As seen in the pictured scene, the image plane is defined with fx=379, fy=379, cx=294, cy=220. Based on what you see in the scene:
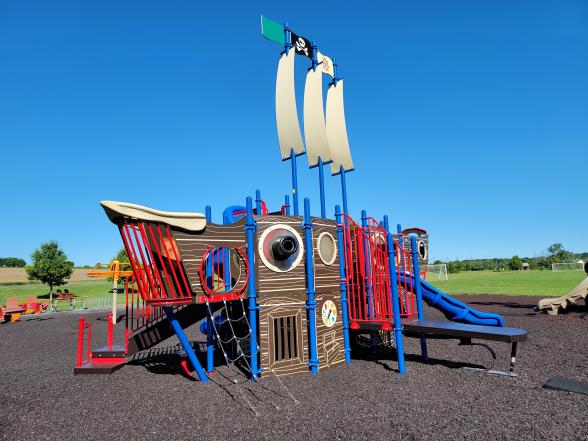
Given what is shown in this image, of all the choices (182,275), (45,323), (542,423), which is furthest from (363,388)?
(45,323)

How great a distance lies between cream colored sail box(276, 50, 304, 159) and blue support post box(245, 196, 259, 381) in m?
4.30

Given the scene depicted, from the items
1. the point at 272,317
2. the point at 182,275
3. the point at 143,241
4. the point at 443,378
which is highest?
the point at 143,241

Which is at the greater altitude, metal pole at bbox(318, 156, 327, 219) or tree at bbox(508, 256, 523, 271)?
metal pole at bbox(318, 156, 327, 219)

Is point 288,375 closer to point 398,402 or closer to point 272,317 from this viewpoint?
point 272,317

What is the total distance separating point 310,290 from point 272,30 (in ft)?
28.1

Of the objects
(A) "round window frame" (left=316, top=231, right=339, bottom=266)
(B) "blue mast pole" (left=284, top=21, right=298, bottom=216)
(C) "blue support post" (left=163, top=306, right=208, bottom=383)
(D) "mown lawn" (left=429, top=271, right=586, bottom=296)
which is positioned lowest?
(D) "mown lawn" (left=429, top=271, right=586, bottom=296)

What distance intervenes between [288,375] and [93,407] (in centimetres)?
395

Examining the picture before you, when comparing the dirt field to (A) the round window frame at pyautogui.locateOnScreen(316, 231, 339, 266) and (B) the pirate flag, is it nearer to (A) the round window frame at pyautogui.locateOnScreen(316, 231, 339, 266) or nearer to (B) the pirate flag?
(B) the pirate flag

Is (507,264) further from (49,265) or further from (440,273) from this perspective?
(49,265)

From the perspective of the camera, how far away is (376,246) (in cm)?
1008

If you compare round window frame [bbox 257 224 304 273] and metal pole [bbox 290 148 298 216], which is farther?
metal pole [bbox 290 148 298 216]

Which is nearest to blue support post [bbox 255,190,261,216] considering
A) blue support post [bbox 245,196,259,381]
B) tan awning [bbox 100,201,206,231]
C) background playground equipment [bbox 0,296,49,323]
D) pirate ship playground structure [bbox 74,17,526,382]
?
pirate ship playground structure [bbox 74,17,526,382]

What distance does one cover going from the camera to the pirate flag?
12801mm

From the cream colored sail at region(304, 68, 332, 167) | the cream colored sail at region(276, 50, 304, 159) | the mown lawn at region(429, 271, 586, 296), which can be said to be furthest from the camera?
the mown lawn at region(429, 271, 586, 296)
